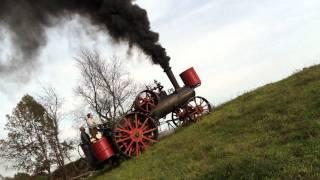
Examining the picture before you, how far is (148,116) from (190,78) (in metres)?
2.61

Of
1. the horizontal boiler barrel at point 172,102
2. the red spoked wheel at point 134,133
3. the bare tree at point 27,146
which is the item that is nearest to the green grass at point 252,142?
the red spoked wheel at point 134,133

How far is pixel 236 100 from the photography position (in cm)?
2233

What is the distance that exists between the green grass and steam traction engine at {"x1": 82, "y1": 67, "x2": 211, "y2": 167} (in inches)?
29.7

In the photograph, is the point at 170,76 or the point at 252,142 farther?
the point at 170,76

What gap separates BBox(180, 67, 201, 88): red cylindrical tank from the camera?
21641 millimetres

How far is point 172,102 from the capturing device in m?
21.0

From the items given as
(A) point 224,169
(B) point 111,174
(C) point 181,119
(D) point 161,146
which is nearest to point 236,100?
(C) point 181,119

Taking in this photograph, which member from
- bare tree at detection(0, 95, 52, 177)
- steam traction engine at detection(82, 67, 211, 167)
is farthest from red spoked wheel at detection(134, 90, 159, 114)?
bare tree at detection(0, 95, 52, 177)

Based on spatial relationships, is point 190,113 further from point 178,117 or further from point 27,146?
point 27,146

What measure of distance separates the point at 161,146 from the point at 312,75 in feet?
20.5

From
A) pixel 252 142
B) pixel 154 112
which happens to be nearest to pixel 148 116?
pixel 154 112

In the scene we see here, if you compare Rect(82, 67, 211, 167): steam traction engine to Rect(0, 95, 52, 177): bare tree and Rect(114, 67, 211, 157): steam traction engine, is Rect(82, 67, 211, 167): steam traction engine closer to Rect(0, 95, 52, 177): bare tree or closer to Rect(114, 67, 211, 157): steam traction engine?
Rect(114, 67, 211, 157): steam traction engine

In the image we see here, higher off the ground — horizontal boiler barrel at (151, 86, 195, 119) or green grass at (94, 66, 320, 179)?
horizontal boiler barrel at (151, 86, 195, 119)

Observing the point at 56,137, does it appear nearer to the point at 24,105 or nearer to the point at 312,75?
the point at 24,105
